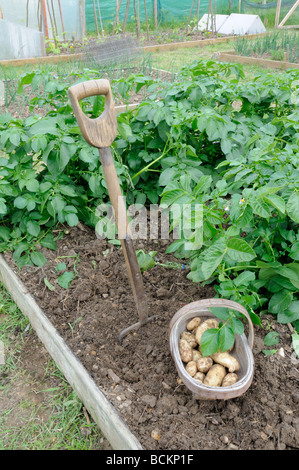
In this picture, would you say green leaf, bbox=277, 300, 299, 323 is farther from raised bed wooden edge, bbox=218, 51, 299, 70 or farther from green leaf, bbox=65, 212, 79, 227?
raised bed wooden edge, bbox=218, 51, 299, 70

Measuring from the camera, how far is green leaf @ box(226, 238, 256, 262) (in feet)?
4.69

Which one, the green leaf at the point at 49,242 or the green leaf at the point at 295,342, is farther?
the green leaf at the point at 49,242

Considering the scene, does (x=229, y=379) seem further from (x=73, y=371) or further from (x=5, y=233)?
(x=5, y=233)

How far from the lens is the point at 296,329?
65.2 inches

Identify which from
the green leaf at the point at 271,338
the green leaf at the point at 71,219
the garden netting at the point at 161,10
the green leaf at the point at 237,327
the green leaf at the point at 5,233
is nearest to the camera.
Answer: the green leaf at the point at 237,327

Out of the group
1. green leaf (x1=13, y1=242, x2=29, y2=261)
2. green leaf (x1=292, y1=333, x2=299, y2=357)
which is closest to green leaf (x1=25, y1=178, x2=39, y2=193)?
green leaf (x1=13, y1=242, x2=29, y2=261)

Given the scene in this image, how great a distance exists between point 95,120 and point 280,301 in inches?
40.2

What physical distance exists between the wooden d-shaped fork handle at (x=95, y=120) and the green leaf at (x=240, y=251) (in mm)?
575

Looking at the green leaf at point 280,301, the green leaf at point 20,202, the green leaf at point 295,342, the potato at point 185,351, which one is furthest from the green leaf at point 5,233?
the green leaf at point 295,342

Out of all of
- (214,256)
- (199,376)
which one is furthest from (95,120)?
(199,376)

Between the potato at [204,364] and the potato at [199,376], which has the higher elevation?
the potato at [204,364]

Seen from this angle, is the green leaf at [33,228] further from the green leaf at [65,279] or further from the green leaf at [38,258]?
the green leaf at [65,279]

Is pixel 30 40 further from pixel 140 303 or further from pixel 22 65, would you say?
pixel 140 303

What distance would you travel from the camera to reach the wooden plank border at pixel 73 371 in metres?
1.37
